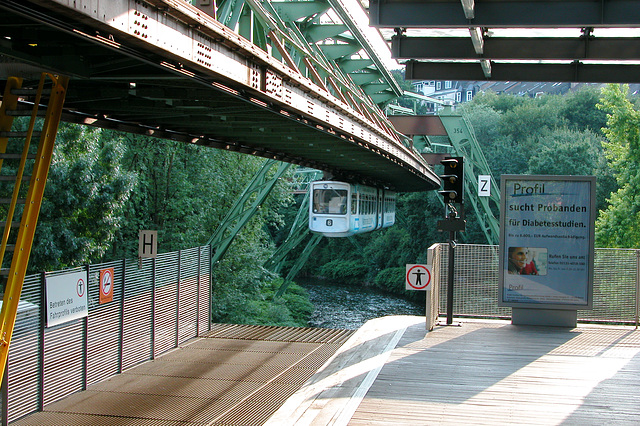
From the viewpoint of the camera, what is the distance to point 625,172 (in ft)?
109

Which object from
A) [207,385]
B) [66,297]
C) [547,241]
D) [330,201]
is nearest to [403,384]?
[547,241]

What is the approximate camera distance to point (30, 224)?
667 centimetres

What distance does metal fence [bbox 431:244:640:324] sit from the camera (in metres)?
11.9

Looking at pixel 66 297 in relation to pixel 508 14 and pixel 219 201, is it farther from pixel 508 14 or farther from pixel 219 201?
pixel 219 201

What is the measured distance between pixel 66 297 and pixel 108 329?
5.84 ft

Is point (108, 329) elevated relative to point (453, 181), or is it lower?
lower

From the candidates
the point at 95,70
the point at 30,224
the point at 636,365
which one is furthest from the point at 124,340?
the point at 636,365

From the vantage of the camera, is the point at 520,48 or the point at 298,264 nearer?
the point at 520,48

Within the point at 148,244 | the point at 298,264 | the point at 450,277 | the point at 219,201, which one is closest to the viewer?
the point at 450,277

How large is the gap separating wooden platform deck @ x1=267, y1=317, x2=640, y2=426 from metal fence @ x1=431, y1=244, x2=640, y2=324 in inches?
27.4

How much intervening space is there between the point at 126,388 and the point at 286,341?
5.74 metres

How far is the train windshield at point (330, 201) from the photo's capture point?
28969mm

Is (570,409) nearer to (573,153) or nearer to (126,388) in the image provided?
(126,388)

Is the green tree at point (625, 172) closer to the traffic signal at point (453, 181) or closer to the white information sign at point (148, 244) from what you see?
the traffic signal at point (453, 181)
